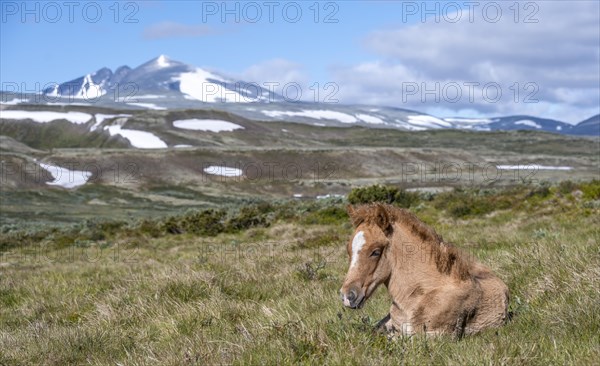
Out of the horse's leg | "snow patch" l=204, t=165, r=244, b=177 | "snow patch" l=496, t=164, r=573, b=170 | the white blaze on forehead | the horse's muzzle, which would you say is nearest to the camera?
the horse's muzzle

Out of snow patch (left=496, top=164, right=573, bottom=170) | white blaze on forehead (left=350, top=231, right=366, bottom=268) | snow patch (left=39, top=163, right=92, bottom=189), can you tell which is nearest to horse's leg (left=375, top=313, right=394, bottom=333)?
white blaze on forehead (left=350, top=231, right=366, bottom=268)

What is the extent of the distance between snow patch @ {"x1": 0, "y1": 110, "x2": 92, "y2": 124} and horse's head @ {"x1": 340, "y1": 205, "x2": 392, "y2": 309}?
121 m

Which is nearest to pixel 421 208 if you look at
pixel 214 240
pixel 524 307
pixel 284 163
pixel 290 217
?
pixel 290 217

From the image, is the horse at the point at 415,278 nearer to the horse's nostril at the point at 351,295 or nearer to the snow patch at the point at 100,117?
the horse's nostril at the point at 351,295

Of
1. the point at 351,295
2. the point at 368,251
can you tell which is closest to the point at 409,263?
the point at 368,251

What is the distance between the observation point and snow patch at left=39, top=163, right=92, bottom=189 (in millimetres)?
74125

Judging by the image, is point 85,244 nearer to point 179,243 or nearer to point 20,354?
point 179,243

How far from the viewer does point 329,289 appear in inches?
350

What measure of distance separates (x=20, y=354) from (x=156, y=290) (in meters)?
2.90

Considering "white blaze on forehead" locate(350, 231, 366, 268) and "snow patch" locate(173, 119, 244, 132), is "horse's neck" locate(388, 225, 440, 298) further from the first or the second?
"snow patch" locate(173, 119, 244, 132)

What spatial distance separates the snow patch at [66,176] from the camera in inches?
2918

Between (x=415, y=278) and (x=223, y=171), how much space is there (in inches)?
3132

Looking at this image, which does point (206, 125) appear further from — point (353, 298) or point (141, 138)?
point (353, 298)

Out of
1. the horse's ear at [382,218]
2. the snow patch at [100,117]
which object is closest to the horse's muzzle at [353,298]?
the horse's ear at [382,218]
